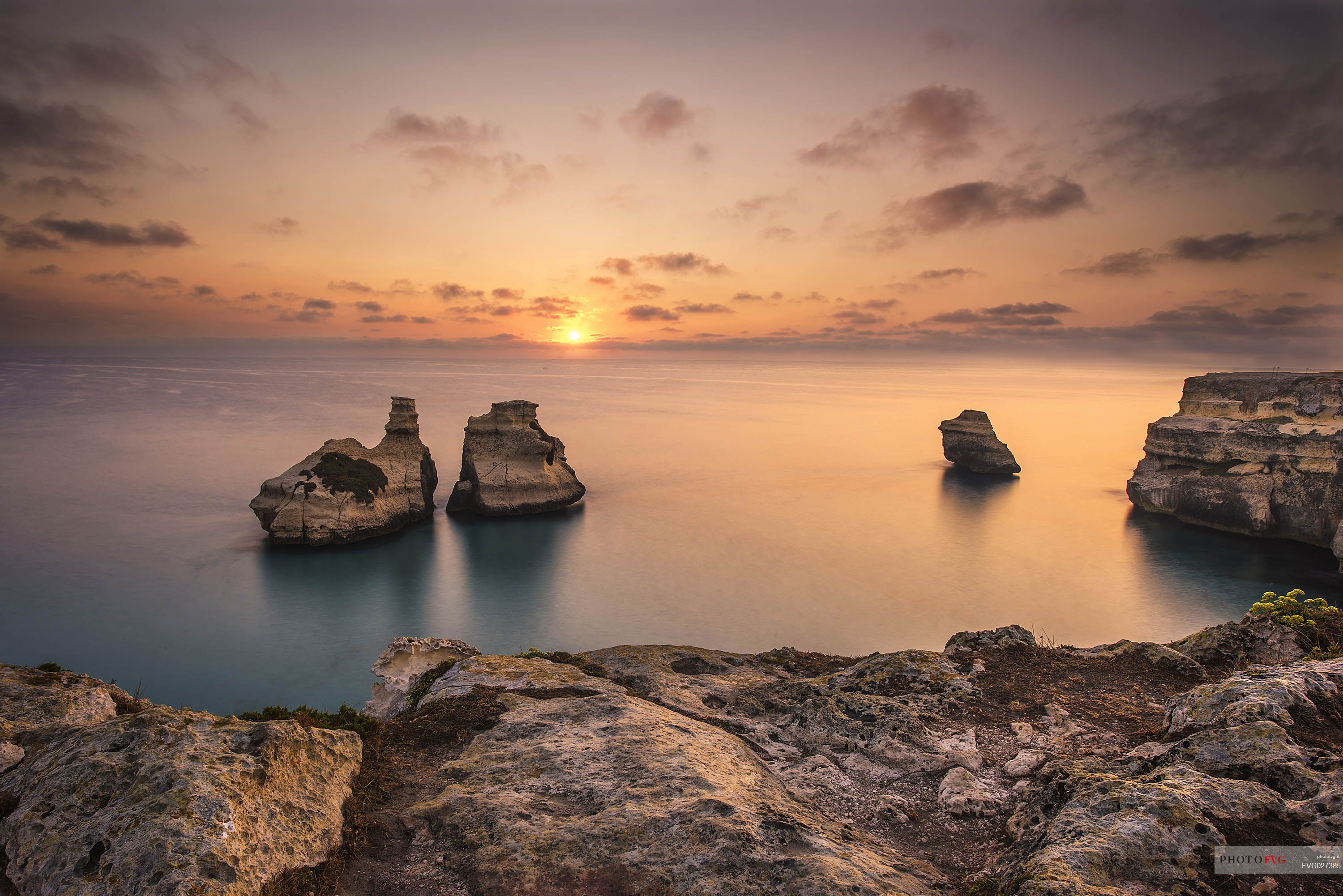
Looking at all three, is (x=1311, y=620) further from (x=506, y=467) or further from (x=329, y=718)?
(x=506, y=467)

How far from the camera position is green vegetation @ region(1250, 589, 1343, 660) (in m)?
9.48

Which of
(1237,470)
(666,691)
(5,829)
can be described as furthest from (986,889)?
(1237,470)

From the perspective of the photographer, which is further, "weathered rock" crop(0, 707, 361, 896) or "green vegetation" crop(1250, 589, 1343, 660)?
"green vegetation" crop(1250, 589, 1343, 660)

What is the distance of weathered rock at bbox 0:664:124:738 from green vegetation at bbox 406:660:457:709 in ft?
11.3

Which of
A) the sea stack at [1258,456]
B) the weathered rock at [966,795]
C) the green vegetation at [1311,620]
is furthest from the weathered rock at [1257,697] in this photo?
the sea stack at [1258,456]

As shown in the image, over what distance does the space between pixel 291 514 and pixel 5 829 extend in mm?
35070

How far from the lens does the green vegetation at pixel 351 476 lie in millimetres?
36625

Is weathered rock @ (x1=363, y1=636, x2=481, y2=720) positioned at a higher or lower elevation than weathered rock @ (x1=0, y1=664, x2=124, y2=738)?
lower

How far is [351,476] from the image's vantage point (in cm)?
3762

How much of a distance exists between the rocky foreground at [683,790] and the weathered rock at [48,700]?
0.12 feet

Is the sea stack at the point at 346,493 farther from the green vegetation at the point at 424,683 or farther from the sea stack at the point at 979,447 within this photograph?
the sea stack at the point at 979,447

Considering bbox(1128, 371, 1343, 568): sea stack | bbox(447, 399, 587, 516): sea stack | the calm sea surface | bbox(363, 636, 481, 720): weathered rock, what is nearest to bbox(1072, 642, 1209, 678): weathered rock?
bbox(363, 636, 481, 720): weathered rock

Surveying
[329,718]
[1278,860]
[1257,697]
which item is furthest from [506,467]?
[1278,860]

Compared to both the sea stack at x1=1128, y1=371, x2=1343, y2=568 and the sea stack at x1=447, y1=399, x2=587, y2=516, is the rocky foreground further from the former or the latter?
the sea stack at x1=1128, y1=371, x2=1343, y2=568
